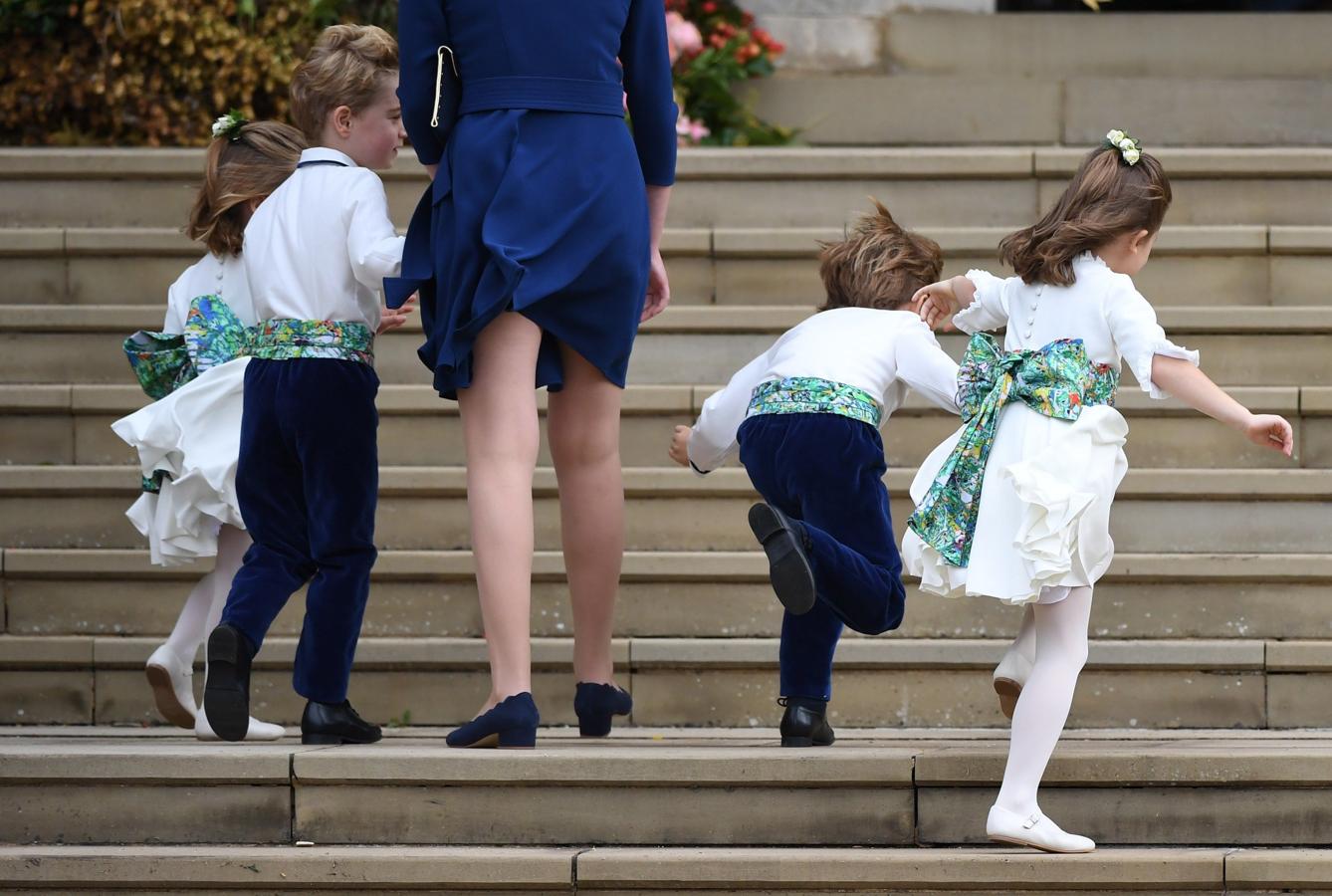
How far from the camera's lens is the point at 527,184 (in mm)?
3799

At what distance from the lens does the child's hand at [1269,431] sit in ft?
11.6

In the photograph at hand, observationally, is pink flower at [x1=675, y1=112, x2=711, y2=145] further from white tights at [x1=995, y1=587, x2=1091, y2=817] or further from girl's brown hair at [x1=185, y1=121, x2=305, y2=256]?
white tights at [x1=995, y1=587, x2=1091, y2=817]

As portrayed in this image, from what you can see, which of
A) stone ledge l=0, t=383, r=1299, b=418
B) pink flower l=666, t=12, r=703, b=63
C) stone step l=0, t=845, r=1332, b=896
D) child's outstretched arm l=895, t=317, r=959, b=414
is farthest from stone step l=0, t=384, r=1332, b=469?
pink flower l=666, t=12, r=703, b=63

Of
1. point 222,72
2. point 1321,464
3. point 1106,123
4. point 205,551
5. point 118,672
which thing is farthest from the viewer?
point 1106,123

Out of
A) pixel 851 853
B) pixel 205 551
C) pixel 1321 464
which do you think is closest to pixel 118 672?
pixel 205 551

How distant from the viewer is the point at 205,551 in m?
4.66

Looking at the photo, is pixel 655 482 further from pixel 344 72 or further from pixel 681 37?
pixel 681 37

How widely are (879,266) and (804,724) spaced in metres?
1.09

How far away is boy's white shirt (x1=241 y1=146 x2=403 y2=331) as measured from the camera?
416cm

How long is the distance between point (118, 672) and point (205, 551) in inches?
21.6

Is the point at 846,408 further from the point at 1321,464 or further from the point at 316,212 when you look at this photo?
the point at 1321,464

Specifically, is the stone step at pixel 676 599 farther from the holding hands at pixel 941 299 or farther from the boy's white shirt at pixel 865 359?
the holding hands at pixel 941 299

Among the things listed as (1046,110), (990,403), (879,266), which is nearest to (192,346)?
(879,266)

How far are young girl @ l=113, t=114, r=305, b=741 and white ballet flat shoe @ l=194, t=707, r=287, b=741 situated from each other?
0.03 feet
